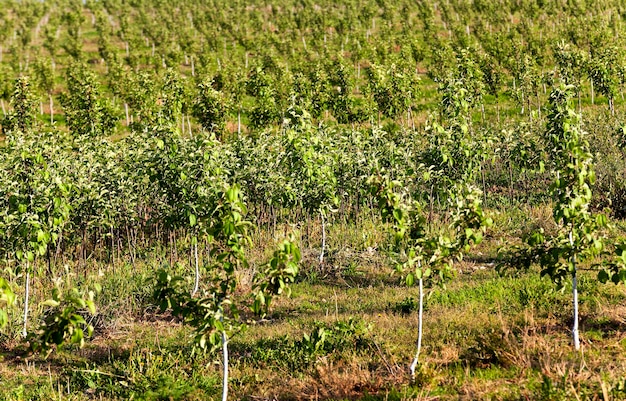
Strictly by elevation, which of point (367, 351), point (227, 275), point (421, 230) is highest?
point (421, 230)

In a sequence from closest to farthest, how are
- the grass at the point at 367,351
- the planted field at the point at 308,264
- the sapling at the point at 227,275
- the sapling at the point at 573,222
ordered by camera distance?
the sapling at the point at 227,275 < the planted field at the point at 308,264 < the grass at the point at 367,351 < the sapling at the point at 573,222

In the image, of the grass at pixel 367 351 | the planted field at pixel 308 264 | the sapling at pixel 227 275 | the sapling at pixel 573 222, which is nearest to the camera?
the sapling at pixel 227 275

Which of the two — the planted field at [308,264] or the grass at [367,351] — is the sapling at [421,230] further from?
the grass at [367,351]

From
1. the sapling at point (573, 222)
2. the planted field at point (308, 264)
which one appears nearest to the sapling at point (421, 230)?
the planted field at point (308, 264)

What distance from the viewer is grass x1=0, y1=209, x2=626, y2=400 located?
25.8 ft

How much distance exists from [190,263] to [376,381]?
27.5 ft

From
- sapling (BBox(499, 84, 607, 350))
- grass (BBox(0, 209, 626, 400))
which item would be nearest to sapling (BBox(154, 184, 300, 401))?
grass (BBox(0, 209, 626, 400))

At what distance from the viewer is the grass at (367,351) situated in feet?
25.8

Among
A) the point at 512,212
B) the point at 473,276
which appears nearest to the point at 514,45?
the point at 512,212

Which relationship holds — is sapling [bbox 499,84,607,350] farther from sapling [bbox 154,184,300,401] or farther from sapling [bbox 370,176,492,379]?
sapling [bbox 154,184,300,401]

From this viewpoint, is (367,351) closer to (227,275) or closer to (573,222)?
(227,275)

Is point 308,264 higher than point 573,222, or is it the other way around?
point 573,222

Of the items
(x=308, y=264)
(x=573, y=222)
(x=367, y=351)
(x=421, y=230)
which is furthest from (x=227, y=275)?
(x=308, y=264)

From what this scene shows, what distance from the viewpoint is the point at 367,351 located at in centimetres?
932
